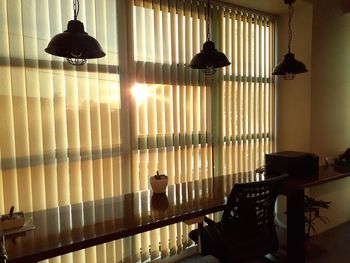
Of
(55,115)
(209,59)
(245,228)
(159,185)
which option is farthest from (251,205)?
(55,115)

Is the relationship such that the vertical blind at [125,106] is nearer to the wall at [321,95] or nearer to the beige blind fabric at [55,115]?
the beige blind fabric at [55,115]

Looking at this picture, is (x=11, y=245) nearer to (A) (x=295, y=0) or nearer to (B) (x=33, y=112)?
(B) (x=33, y=112)

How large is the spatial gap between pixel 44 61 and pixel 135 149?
3.44 feet

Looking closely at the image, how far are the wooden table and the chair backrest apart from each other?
0.35 ft

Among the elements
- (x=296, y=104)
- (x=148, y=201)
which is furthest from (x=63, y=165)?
(x=296, y=104)

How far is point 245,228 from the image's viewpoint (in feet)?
6.05

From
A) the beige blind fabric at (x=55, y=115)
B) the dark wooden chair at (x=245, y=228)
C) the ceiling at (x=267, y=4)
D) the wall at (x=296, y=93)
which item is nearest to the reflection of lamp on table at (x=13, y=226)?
the beige blind fabric at (x=55, y=115)

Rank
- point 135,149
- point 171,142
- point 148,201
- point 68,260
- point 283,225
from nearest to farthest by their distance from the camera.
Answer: point 148,201 < point 68,260 < point 135,149 < point 171,142 < point 283,225

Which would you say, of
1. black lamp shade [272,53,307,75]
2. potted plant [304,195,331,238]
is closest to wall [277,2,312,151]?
potted plant [304,195,331,238]

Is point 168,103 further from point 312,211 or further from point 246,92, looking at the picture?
point 312,211

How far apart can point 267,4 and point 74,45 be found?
2.59 m

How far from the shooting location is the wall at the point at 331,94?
3.19m

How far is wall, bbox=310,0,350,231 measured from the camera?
319cm

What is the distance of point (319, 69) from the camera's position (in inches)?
Result: 126
